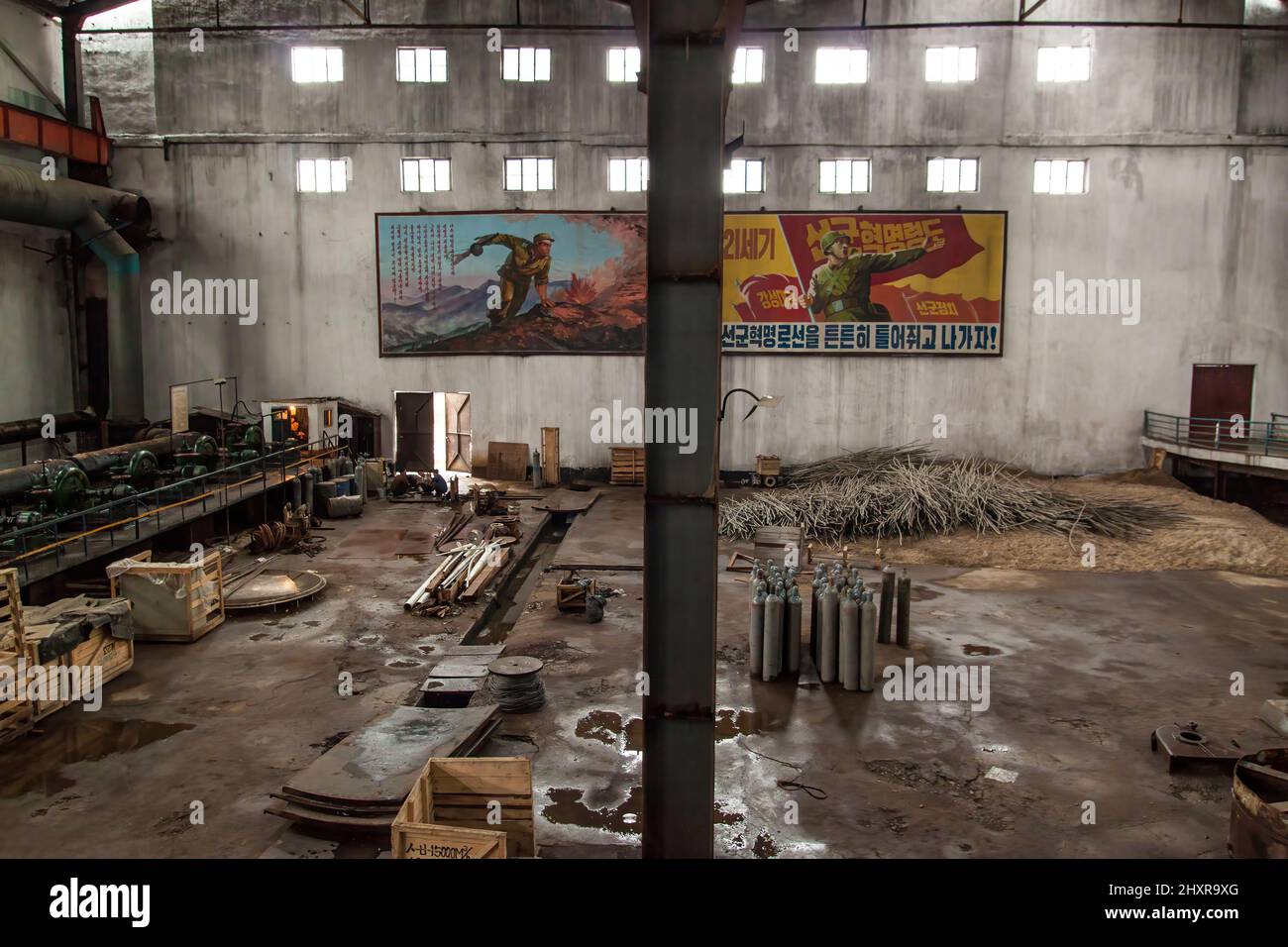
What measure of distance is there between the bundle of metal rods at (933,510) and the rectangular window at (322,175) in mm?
11983

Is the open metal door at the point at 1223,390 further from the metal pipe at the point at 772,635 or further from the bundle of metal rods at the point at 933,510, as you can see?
the metal pipe at the point at 772,635

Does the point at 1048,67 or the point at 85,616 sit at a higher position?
the point at 1048,67

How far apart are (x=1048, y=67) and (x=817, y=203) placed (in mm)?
5931

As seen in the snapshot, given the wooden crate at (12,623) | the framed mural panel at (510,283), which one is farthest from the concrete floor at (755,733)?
the framed mural panel at (510,283)

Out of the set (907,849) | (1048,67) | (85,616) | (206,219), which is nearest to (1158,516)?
(1048,67)

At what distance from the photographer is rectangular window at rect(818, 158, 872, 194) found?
20703mm

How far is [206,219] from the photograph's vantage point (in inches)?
847

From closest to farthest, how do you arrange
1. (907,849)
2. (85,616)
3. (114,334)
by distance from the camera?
(907,849), (85,616), (114,334)

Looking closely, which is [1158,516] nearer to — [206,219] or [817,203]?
[817,203]

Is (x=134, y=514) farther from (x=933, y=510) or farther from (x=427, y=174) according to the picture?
(x=933, y=510)

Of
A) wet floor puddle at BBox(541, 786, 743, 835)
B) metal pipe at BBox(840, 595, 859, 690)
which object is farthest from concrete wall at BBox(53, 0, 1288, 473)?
wet floor puddle at BBox(541, 786, 743, 835)

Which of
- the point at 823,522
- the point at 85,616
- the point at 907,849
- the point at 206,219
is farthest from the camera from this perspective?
the point at 206,219

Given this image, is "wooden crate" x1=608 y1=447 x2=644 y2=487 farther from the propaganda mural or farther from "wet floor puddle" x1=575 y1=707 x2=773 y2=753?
"wet floor puddle" x1=575 y1=707 x2=773 y2=753

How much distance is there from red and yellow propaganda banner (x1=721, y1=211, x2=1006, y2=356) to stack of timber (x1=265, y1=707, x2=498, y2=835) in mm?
14804
